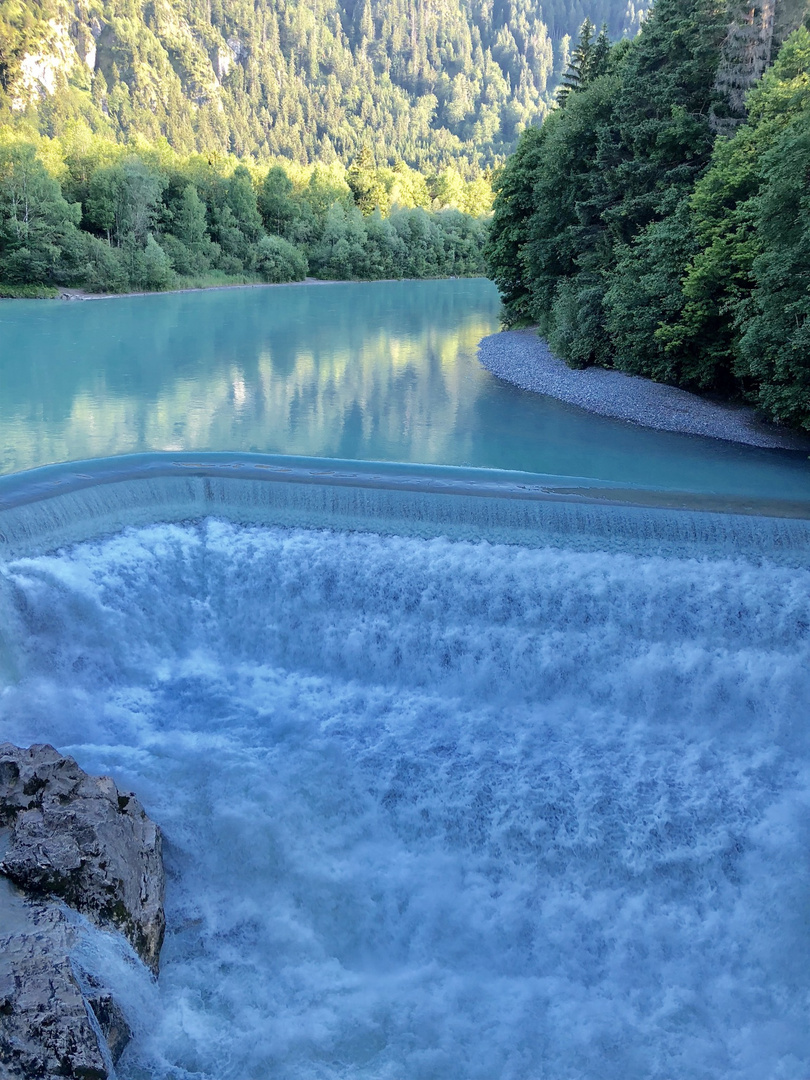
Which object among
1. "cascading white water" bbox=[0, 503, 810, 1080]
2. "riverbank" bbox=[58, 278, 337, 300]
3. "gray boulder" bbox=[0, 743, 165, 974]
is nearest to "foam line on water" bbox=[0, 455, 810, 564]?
"cascading white water" bbox=[0, 503, 810, 1080]

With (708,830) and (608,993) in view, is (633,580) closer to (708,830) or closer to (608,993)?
(708,830)

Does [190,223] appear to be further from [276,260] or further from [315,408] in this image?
[315,408]

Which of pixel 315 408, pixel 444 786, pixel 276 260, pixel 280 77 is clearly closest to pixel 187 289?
pixel 276 260

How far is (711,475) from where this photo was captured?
39.5 ft

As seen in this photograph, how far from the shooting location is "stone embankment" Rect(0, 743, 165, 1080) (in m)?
4.58

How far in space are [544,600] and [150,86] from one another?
136517 mm

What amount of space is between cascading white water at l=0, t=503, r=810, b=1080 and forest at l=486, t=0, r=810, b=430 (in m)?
5.12

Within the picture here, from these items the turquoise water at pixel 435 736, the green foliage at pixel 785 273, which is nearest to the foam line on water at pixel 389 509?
the turquoise water at pixel 435 736

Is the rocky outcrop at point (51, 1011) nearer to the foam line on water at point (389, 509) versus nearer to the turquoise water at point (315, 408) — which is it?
the foam line on water at point (389, 509)

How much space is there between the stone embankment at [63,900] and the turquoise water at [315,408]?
244 inches

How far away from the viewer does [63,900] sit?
5.61m

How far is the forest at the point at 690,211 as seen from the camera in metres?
12.2

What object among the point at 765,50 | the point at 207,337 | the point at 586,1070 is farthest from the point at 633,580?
the point at 207,337

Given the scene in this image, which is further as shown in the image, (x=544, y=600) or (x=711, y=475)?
(x=711, y=475)
